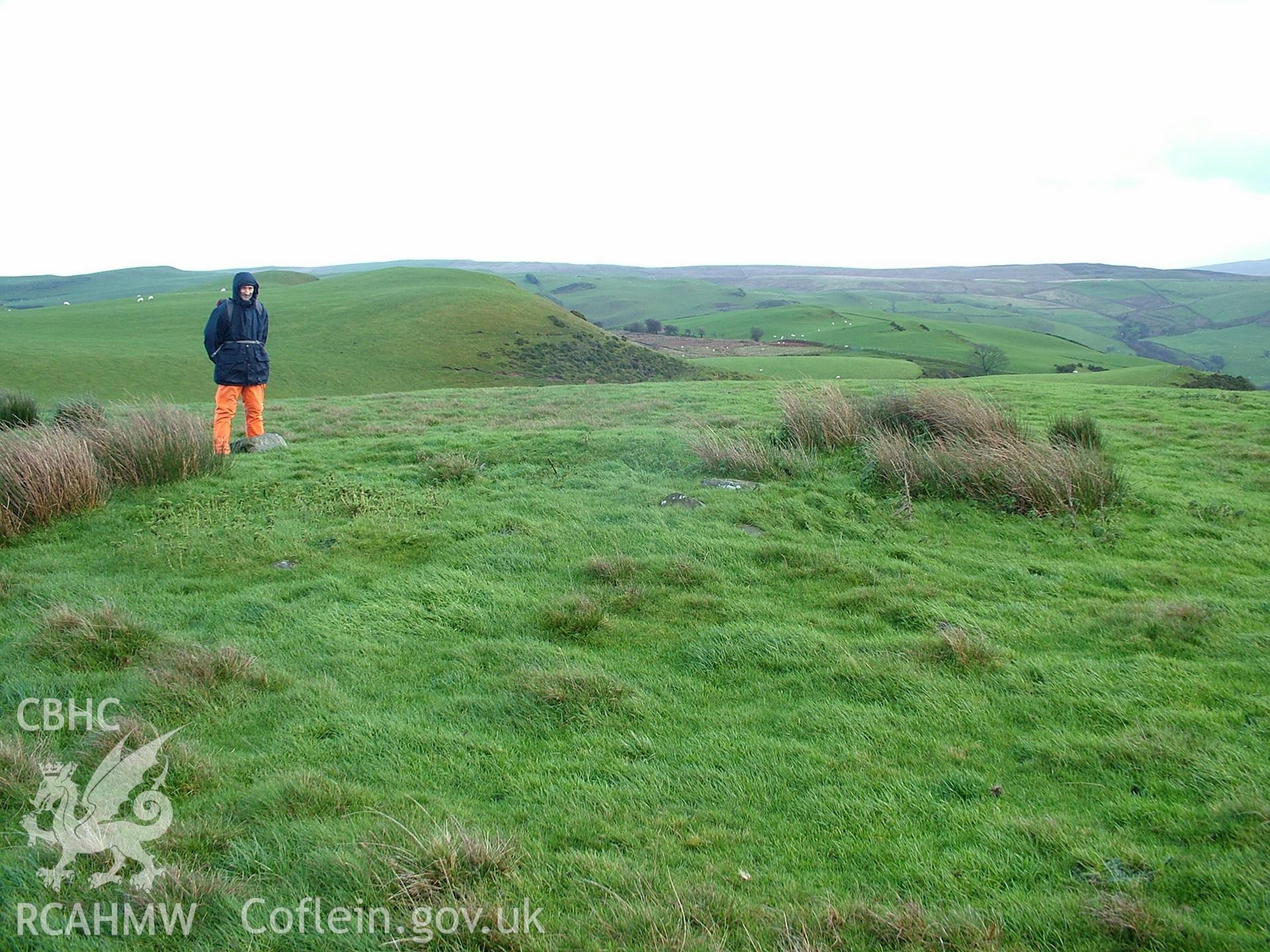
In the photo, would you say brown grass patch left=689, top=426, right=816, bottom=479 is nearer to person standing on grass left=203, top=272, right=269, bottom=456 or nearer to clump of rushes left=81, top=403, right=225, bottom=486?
clump of rushes left=81, top=403, right=225, bottom=486

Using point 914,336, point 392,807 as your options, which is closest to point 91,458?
point 392,807

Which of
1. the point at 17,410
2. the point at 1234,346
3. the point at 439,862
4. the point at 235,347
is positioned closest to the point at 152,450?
the point at 235,347

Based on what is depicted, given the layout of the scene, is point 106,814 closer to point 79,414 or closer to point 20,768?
point 20,768

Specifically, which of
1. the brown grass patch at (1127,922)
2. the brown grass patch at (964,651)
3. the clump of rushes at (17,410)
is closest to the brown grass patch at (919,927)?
the brown grass patch at (1127,922)

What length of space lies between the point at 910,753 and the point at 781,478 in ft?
18.8

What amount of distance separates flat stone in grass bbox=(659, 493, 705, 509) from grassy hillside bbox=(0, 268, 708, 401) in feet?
105

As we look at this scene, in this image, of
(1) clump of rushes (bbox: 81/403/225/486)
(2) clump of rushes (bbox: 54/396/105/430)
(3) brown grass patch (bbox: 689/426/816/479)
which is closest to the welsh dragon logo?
(1) clump of rushes (bbox: 81/403/225/486)

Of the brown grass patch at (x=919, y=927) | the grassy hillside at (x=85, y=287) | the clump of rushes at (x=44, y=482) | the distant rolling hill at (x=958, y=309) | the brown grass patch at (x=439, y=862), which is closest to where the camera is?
the brown grass patch at (x=919, y=927)

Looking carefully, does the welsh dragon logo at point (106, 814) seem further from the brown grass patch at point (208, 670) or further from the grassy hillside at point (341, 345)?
the grassy hillside at point (341, 345)

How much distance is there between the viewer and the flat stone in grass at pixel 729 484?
9688 mm

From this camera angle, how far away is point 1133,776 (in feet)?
13.5

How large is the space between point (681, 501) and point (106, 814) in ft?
20.8

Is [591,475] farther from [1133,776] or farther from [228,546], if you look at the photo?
[1133,776]

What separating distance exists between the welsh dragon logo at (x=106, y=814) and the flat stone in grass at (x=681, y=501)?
5.70 m
